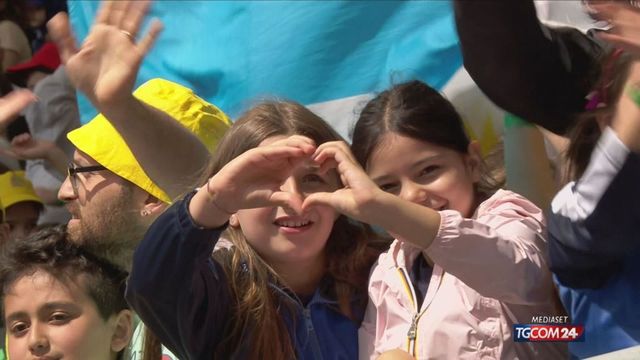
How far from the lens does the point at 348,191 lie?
1.99 meters

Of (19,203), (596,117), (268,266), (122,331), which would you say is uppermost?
(596,117)

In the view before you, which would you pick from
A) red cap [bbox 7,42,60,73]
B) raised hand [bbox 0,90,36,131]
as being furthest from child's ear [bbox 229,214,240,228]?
red cap [bbox 7,42,60,73]

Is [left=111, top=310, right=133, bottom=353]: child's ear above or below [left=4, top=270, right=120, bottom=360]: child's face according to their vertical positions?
below

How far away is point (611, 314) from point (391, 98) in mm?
815

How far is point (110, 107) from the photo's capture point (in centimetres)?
249

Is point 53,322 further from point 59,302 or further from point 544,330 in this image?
point 544,330

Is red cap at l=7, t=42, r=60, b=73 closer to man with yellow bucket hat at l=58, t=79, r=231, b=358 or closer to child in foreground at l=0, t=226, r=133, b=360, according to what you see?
man with yellow bucket hat at l=58, t=79, r=231, b=358

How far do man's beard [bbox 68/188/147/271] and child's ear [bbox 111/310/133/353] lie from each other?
0.11m

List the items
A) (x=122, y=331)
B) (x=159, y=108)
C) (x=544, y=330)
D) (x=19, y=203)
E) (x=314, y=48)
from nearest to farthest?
1. (x=544, y=330)
2. (x=122, y=331)
3. (x=159, y=108)
4. (x=314, y=48)
5. (x=19, y=203)

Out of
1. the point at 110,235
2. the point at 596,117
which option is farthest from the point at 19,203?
the point at 596,117

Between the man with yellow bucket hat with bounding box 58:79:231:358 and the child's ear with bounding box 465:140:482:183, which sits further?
the man with yellow bucket hat with bounding box 58:79:231:358

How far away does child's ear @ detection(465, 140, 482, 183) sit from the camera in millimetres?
2469

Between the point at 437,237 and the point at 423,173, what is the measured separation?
0.38 metres

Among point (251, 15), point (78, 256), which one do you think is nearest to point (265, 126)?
point (78, 256)
